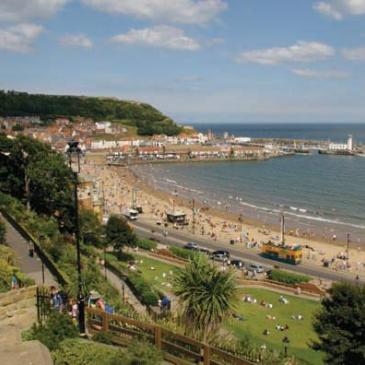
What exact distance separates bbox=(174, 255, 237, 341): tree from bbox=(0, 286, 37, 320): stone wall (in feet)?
13.3

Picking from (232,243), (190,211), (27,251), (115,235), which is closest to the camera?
(27,251)

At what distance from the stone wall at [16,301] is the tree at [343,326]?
8585 millimetres

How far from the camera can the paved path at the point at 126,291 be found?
66.2 feet

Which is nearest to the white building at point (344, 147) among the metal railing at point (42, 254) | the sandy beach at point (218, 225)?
the sandy beach at point (218, 225)

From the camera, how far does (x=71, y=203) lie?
27281mm

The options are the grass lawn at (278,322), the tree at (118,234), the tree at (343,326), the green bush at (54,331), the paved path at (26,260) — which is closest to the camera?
the green bush at (54,331)

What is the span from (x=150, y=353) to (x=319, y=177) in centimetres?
7829

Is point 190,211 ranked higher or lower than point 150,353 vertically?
lower

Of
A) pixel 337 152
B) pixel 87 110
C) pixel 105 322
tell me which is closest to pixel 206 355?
pixel 105 322

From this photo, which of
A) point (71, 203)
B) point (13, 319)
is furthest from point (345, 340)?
point (71, 203)

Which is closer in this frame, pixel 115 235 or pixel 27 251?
pixel 27 251

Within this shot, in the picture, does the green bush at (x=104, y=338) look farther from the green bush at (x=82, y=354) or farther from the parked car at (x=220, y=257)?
the parked car at (x=220, y=257)

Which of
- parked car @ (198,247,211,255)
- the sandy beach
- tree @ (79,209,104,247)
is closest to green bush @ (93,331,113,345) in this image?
tree @ (79,209,104,247)

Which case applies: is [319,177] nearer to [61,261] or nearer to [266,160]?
[266,160]
